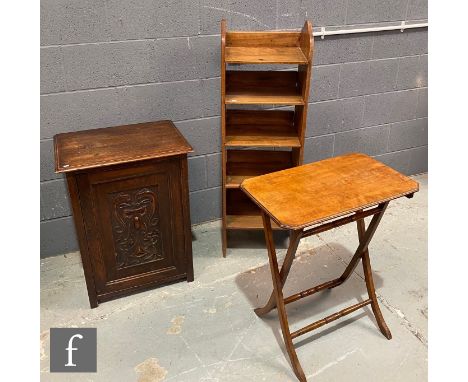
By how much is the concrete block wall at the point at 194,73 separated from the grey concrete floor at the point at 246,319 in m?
0.50

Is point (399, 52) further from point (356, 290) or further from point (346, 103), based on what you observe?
point (356, 290)

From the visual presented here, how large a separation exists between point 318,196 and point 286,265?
1.15 feet

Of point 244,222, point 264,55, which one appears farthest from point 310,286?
point 264,55

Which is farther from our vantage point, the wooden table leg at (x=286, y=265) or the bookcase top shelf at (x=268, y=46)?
the bookcase top shelf at (x=268, y=46)

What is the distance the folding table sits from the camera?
66.2 inches

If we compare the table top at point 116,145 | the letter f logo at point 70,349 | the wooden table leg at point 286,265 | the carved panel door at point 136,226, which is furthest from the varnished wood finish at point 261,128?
the letter f logo at point 70,349

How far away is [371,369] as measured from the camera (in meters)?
1.99

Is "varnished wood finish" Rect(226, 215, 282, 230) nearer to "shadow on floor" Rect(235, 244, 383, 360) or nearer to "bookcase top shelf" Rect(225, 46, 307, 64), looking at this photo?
"shadow on floor" Rect(235, 244, 383, 360)

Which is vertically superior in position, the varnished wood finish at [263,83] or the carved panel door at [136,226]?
the varnished wood finish at [263,83]

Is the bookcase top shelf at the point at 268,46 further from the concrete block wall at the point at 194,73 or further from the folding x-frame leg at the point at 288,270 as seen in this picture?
the folding x-frame leg at the point at 288,270

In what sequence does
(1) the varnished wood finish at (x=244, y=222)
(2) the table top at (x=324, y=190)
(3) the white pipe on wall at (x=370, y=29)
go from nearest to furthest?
(2) the table top at (x=324, y=190) → (1) the varnished wood finish at (x=244, y=222) → (3) the white pipe on wall at (x=370, y=29)

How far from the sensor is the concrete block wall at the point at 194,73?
2.33m

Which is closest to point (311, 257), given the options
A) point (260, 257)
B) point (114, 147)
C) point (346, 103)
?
point (260, 257)

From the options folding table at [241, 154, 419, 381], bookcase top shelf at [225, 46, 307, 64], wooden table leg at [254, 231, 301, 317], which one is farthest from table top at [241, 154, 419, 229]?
bookcase top shelf at [225, 46, 307, 64]
